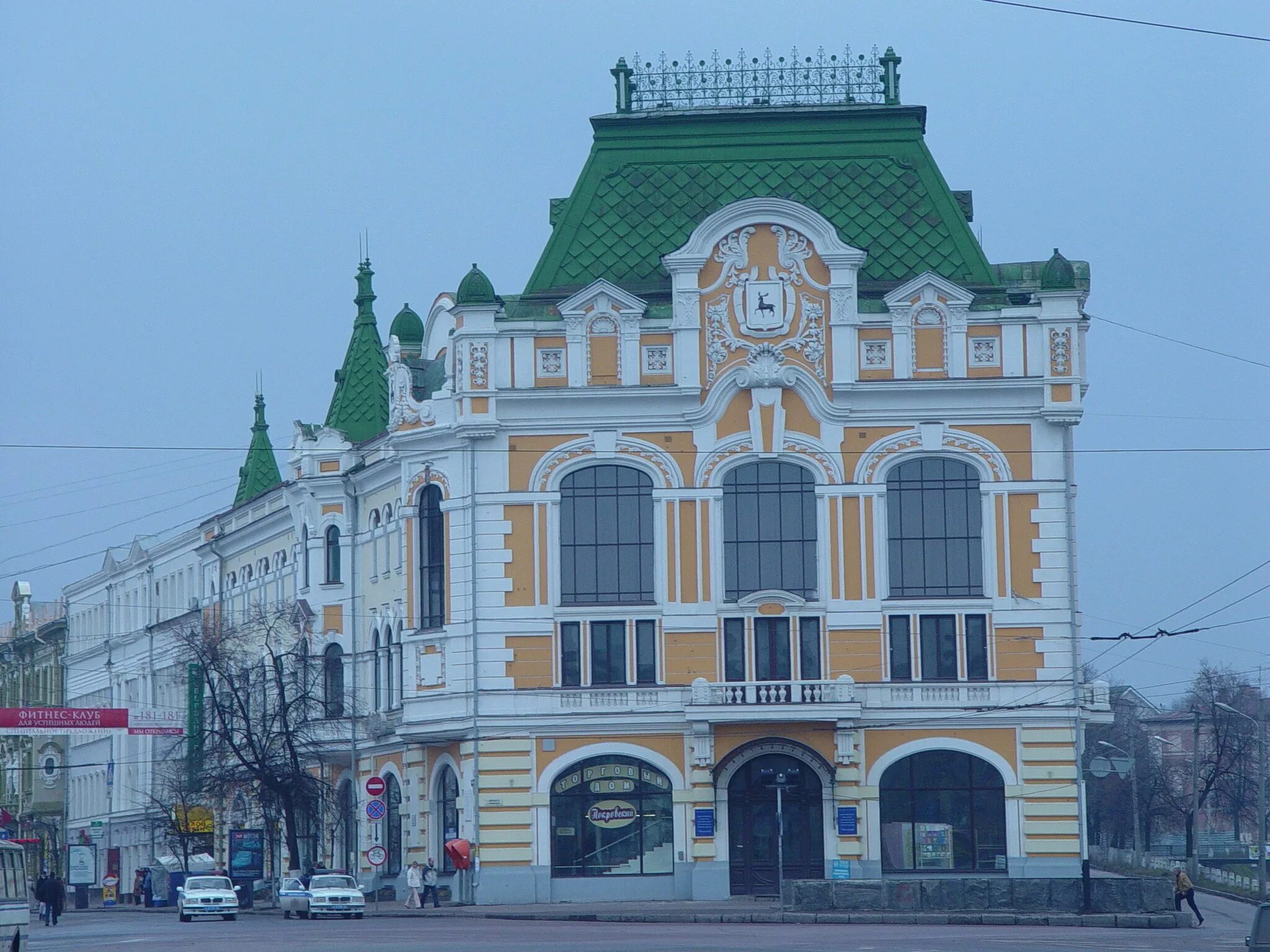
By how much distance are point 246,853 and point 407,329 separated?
17.8 metres

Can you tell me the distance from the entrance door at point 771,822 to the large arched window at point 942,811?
5.99 feet

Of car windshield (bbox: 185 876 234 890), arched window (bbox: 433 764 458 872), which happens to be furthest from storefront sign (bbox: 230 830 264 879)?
car windshield (bbox: 185 876 234 890)

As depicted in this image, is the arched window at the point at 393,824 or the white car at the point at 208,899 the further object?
the arched window at the point at 393,824

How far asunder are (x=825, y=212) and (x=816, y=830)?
1724 cm

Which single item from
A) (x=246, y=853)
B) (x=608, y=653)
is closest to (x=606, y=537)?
(x=608, y=653)

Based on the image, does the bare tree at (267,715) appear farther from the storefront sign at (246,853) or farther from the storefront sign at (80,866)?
the storefront sign at (80,866)

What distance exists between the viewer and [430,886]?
204 feet

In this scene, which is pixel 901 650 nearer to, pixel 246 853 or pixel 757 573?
pixel 757 573

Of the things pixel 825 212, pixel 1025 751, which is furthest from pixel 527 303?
pixel 1025 751

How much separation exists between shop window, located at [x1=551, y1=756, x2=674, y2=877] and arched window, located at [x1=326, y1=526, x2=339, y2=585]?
15.7 m

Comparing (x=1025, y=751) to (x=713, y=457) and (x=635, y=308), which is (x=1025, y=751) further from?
(x=635, y=308)

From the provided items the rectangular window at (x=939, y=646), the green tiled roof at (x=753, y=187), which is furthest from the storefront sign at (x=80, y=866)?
the rectangular window at (x=939, y=646)

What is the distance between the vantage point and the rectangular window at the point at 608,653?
201 ft

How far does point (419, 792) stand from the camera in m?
65.1
